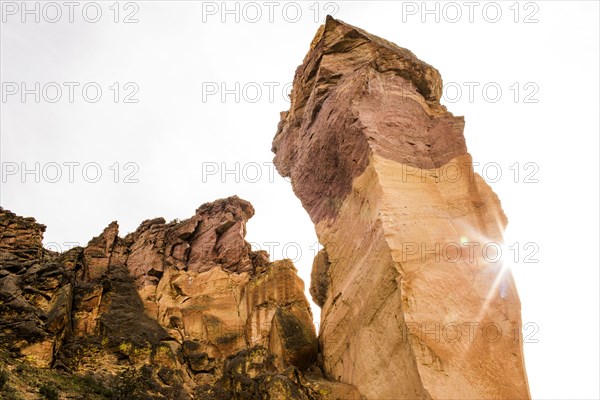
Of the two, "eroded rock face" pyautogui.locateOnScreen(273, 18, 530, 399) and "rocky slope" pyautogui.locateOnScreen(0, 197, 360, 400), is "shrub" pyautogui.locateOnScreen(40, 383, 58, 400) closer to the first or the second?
"rocky slope" pyautogui.locateOnScreen(0, 197, 360, 400)

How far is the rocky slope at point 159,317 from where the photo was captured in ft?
94.3

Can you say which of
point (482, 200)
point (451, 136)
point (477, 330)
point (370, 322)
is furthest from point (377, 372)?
point (451, 136)

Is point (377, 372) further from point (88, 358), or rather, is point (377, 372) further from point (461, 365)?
point (88, 358)

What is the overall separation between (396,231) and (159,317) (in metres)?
16.4

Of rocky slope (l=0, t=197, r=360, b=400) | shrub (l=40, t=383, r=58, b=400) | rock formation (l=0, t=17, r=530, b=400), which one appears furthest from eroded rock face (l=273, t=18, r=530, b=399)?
shrub (l=40, t=383, r=58, b=400)

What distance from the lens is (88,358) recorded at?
31.4m

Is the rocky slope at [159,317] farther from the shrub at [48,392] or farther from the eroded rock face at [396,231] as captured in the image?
the eroded rock face at [396,231]

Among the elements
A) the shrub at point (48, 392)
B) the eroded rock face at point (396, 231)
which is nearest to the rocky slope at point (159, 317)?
the shrub at point (48, 392)

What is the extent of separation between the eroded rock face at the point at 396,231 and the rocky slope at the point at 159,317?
294 cm

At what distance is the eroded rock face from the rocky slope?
294 centimetres

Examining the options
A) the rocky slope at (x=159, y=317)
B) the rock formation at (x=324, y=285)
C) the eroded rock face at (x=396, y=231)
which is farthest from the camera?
the rocky slope at (x=159, y=317)

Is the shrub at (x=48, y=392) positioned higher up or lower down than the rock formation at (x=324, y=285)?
lower down

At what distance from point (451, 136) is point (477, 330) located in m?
12.6

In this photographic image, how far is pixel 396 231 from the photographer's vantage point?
2919cm
